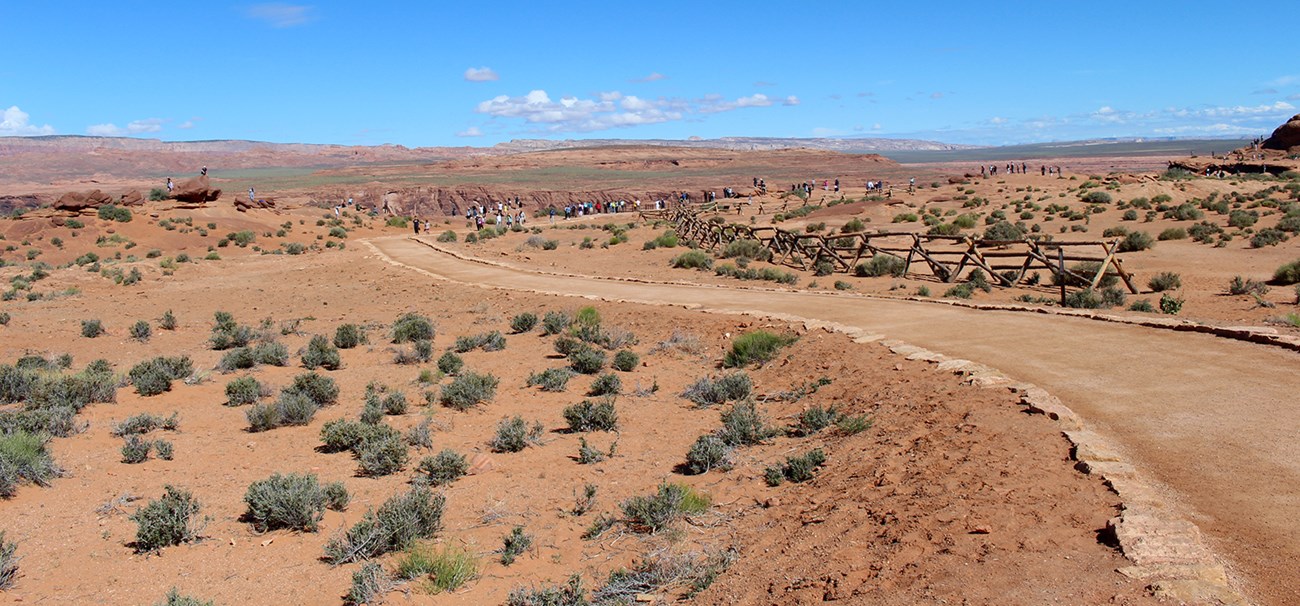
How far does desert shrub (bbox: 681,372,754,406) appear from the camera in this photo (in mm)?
11656

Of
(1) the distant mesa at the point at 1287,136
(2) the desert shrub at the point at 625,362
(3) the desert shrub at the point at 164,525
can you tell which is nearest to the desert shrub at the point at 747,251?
(2) the desert shrub at the point at 625,362

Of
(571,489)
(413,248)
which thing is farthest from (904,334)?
(413,248)

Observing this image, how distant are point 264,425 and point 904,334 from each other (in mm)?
8903

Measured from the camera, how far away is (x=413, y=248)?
126 feet

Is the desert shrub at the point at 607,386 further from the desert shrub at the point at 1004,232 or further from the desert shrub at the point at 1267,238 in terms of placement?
the desert shrub at the point at 1004,232

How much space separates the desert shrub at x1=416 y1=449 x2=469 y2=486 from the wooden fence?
1410cm

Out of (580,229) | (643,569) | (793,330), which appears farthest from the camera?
(580,229)

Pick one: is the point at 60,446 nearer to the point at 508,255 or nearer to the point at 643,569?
the point at 643,569

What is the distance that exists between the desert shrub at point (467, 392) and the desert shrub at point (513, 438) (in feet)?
5.56

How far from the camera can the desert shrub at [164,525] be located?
23.8ft

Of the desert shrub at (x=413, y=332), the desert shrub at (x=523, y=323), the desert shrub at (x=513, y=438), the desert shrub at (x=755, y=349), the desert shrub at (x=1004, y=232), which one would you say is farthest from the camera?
the desert shrub at (x=1004, y=232)

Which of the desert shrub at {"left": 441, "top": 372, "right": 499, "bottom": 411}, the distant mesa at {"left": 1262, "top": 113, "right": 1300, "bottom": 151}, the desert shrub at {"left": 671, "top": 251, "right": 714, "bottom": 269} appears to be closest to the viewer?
the desert shrub at {"left": 441, "top": 372, "right": 499, "bottom": 411}

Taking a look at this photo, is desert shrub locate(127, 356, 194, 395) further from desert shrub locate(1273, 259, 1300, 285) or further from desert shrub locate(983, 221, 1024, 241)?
desert shrub locate(983, 221, 1024, 241)

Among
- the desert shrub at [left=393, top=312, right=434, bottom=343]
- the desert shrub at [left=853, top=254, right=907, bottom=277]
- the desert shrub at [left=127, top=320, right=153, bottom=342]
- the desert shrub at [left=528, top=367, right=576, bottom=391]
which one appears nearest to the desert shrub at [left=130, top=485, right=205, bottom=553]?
the desert shrub at [left=528, top=367, right=576, bottom=391]
